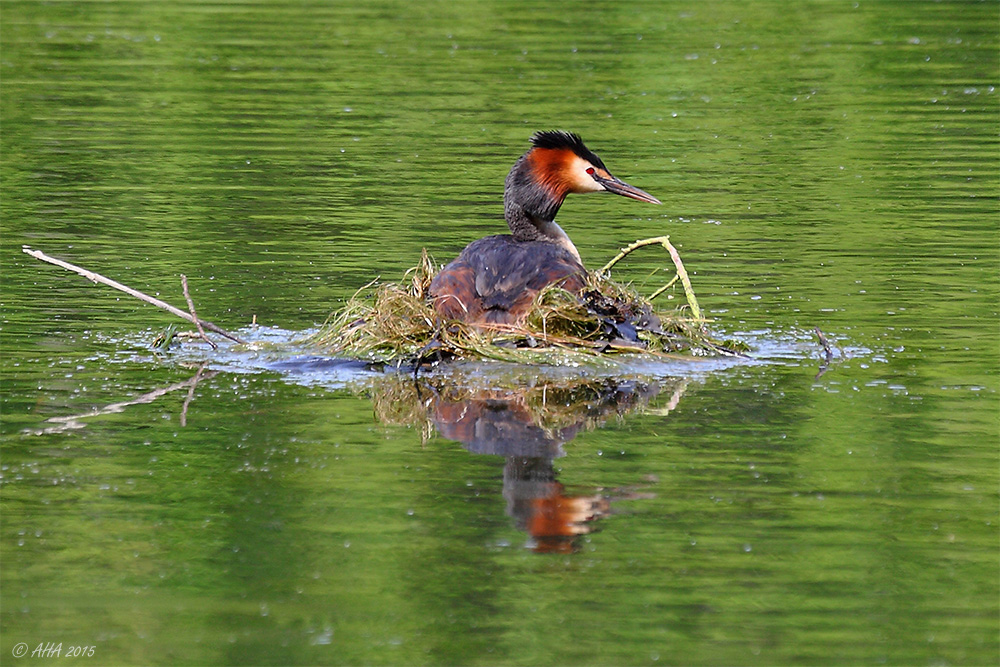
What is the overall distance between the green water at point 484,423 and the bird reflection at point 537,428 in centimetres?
2

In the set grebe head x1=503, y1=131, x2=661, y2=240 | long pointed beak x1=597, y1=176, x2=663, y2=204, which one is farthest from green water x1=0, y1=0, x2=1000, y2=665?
grebe head x1=503, y1=131, x2=661, y2=240

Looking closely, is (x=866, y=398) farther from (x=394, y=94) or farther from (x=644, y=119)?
(x=394, y=94)

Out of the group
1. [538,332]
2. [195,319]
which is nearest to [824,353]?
[538,332]

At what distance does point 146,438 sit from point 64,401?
75cm

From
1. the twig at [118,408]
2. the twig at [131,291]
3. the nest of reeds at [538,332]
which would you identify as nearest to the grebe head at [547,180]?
the nest of reeds at [538,332]

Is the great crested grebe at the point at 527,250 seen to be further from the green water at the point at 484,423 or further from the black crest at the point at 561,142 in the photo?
the green water at the point at 484,423

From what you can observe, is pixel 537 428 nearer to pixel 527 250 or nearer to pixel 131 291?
pixel 527 250

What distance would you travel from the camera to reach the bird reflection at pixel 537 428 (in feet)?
19.9

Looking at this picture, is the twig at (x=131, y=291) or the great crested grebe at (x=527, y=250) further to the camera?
the great crested grebe at (x=527, y=250)

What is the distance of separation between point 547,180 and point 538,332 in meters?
1.22

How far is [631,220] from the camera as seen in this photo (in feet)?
43.4

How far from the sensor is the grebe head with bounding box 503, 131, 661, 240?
925 centimetres

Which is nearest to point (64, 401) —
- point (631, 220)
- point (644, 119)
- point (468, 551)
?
point (468, 551)

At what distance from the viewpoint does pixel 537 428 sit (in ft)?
23.8
